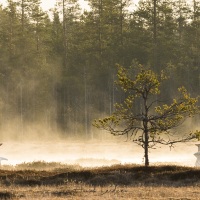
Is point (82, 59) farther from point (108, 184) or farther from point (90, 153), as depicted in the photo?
point (108, 184)

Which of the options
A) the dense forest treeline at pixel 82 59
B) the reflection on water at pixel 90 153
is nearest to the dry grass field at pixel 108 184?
the reflection on water at pixel 90 153

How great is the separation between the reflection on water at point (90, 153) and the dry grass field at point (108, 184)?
69.2ft

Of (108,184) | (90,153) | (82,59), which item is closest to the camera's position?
(108,184)

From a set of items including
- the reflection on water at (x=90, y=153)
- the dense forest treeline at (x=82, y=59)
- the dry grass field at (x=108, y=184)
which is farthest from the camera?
the dense forest treeline at (x=82, y=59)

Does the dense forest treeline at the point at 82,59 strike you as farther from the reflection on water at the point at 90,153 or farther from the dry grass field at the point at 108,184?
the dry grass field at the point at 108,184

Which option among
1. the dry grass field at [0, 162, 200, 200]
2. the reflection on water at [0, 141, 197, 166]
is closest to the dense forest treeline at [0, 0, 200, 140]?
the reflection on water at [0, 141, 197, 166]

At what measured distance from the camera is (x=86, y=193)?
2333cm

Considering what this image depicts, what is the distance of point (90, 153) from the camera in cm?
6394

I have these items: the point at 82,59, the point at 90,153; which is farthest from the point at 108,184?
the point at 82,59

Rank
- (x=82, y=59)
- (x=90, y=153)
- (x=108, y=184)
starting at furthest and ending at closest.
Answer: (x=82, y=59) → (x=90, y=153) → (x=108, y=184)

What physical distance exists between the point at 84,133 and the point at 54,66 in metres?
13.0

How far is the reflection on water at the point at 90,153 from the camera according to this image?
54812mm

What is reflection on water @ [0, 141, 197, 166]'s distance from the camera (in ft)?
180

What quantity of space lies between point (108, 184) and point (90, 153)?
3674 centimetres
